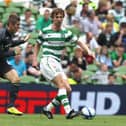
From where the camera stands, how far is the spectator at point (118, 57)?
19.1 meters

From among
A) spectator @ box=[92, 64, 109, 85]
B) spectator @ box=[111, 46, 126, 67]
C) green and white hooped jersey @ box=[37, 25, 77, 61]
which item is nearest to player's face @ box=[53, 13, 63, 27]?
green and white hooped jersey @ box=[37, 25, 77, 61]

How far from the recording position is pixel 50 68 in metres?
13.1

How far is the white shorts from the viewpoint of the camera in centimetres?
1304

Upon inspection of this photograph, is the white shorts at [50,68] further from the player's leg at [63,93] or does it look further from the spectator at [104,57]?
the spectator at [104,57]

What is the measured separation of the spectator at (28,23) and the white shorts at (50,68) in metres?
7.25

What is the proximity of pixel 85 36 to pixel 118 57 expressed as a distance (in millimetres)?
1339

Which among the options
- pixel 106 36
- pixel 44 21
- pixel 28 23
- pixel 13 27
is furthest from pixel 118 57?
pixel 13 27

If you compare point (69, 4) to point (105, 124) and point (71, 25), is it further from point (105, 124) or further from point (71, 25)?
point (105, 124)

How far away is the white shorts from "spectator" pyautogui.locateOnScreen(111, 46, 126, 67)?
241 inches

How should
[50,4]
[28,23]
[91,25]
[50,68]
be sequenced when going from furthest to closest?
[50,4], [91,25], [28,23], [50,68]

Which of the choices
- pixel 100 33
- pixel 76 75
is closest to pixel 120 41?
pixel 100 33

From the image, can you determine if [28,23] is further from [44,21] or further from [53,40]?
[53,40]

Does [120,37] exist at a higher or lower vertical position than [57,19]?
lower

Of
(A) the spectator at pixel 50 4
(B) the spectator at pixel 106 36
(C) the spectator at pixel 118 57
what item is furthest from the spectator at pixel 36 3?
(C) the spectator at pixel 118 57
